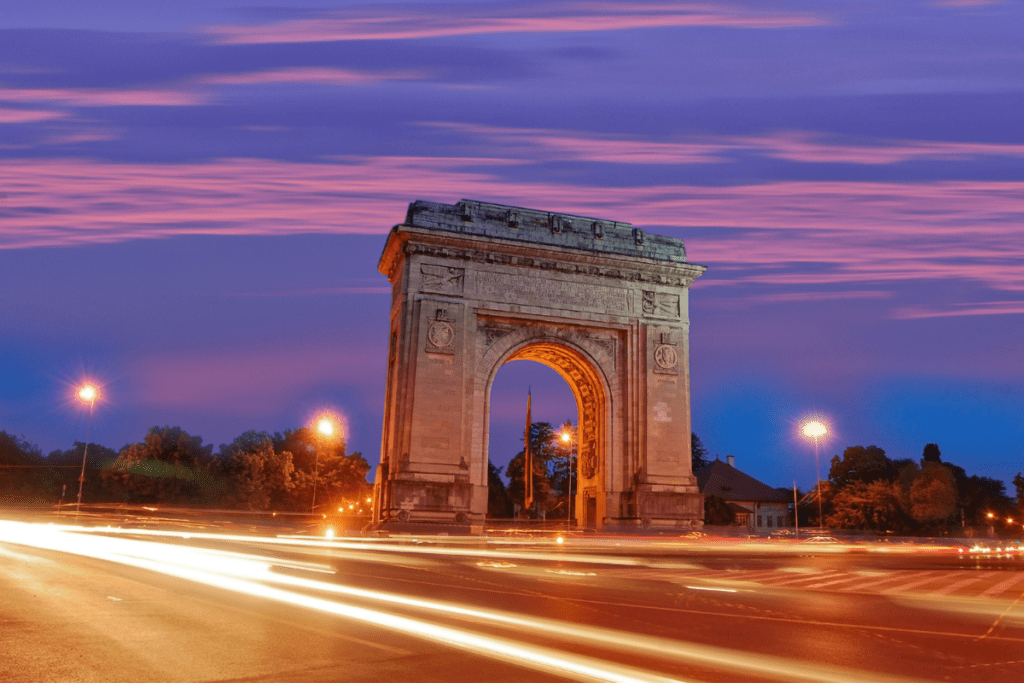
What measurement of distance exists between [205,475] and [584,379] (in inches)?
1337

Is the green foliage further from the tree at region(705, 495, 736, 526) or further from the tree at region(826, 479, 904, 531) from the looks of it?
the tree at region(826, 479, 904, 531)

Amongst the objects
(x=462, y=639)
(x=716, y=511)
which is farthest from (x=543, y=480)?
(x=462, y=639)

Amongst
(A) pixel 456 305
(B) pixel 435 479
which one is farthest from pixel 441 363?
(B) pixel 435 479

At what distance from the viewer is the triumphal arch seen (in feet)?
101

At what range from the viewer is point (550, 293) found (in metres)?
33.5

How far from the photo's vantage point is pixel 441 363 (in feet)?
104

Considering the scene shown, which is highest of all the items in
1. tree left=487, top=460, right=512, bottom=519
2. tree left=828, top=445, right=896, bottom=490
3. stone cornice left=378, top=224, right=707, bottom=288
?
stone cornice left=378, top=224, right=707, bottom=288

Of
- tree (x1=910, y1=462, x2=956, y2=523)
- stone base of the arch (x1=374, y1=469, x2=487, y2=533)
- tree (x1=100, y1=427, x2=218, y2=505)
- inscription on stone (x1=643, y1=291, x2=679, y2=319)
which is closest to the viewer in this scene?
stone base of the arch (x1=374, y1=469, x2=487, y2=533)

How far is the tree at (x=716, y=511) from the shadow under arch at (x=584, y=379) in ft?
95.6

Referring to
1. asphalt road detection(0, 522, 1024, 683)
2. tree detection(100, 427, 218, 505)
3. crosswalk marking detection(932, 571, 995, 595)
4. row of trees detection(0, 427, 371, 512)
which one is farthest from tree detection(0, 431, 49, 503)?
crosswalk marking detection(932, 571, 995, 595)

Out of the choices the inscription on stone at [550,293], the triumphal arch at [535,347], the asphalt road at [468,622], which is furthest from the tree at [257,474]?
the asphalt road at [468,622]

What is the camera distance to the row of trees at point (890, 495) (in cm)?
5247

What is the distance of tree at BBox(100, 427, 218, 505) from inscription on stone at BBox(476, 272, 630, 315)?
32.6m

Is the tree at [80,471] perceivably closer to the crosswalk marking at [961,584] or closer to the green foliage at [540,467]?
the green foliage at [540,467]
